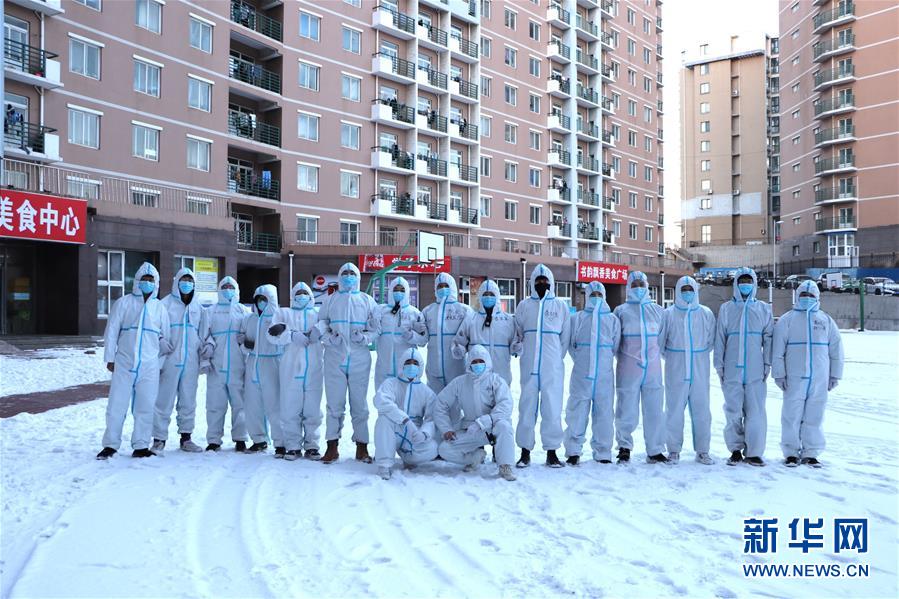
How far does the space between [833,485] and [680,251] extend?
68.2 metres

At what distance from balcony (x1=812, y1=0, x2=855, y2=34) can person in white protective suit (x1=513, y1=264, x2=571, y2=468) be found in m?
55.4

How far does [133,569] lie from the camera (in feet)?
14.9

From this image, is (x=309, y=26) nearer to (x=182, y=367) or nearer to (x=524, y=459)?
(x=182, y=367)

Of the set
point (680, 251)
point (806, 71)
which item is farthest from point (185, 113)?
point (680, 251)

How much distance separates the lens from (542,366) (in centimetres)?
764

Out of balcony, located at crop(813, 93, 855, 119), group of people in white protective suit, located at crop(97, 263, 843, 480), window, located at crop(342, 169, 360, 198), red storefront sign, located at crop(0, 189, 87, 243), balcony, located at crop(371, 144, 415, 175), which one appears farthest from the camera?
balcony, located at crop(813, 93, 855, 119)

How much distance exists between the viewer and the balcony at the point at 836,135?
5038 cm

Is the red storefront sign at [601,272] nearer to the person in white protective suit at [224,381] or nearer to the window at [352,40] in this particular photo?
the window at [352,40]

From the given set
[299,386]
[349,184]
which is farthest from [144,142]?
[299,386]

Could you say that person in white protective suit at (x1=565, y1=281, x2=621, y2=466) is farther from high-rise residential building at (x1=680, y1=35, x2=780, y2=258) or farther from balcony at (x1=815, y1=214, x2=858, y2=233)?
high-rise residential building at (x1=680, y1=35, x2=780, y2=258)

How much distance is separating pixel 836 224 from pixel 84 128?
50.9 m

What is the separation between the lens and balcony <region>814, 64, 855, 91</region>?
50.2 metres

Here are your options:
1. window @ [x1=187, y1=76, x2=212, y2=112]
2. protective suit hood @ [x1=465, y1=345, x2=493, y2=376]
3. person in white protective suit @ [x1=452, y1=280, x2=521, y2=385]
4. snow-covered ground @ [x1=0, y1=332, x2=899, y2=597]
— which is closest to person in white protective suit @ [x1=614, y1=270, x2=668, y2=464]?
snow-covered ground @ [x1=0, y1=332, x2=899, y2=597]

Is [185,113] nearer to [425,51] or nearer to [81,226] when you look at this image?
[81,226]
